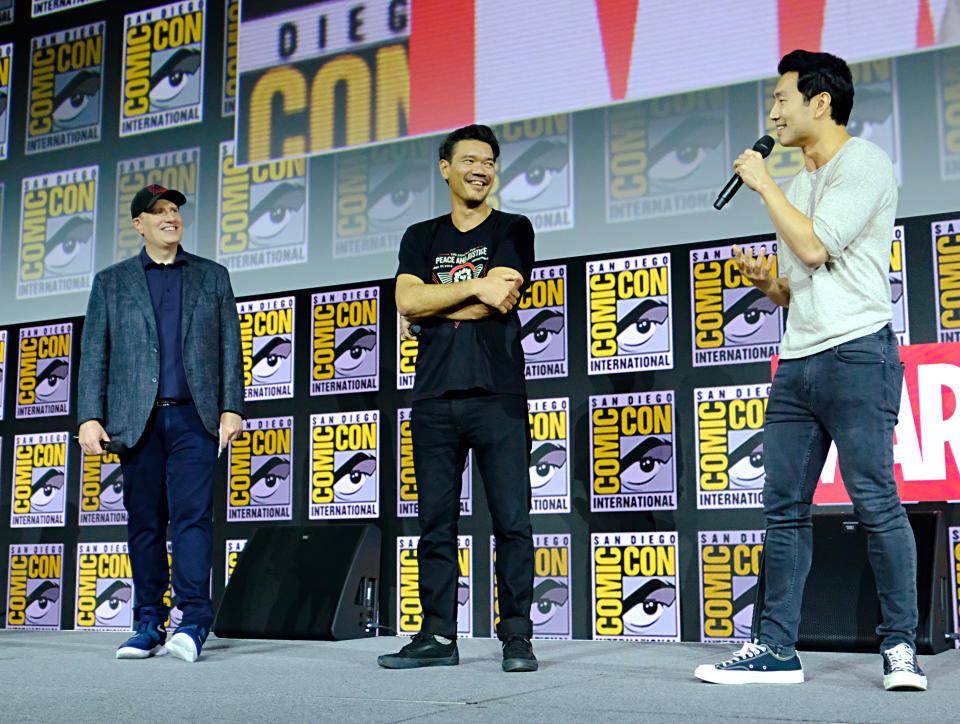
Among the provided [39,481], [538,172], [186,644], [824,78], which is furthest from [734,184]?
[39,481]

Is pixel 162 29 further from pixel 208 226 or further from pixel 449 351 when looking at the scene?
pixel 449 351

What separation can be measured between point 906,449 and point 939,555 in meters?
0.31

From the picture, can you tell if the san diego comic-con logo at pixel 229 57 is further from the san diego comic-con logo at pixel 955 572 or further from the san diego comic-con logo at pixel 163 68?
the san diego comic-con logo at pixel 955 572

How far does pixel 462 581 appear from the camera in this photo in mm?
3379

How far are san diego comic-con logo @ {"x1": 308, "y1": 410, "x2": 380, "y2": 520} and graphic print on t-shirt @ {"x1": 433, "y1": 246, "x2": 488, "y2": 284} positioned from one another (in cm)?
107

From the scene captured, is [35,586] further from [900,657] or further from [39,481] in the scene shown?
[900,657]

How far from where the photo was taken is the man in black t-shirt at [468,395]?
2484 mm

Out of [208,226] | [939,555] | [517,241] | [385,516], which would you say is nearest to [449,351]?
[517,241]

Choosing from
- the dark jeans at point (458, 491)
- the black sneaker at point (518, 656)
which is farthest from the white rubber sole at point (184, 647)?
the black sneaker at point (518, 656)

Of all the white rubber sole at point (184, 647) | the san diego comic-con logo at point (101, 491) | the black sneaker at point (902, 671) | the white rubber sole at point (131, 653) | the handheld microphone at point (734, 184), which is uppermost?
the handheld microphone at point (734, 184)

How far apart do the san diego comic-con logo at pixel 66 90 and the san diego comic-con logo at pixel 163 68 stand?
0.50 feet

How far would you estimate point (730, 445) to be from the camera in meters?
3.08

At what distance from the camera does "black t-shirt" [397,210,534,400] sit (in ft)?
8.30

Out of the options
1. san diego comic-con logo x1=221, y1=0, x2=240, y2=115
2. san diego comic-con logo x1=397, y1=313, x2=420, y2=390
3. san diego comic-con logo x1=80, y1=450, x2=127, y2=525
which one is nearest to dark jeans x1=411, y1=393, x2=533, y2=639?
san diego comic-con logo x1=397, y1=313, x2=420, y2=390
